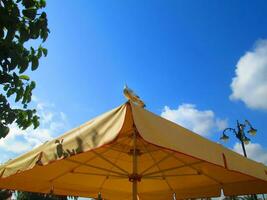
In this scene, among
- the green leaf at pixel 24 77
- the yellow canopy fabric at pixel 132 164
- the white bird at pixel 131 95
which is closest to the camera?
the yellow canopy fabric at pixel 132 164

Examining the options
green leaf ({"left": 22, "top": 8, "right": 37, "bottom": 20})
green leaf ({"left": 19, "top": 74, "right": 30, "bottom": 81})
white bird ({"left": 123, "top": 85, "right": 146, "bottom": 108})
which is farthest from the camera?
white bird ({"left": 123, "top": 85, "right": 146, "bottom": 108})

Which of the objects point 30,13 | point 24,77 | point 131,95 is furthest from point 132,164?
point 30,13

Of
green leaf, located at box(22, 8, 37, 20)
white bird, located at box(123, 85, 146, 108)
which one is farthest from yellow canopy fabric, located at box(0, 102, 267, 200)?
green leaf, located at box(22, 8, 37, 20)

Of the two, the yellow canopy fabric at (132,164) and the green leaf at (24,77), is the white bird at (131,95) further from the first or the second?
the green leaf at (24,77)

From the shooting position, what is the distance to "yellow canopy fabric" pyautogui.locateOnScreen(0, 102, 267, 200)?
312 cm

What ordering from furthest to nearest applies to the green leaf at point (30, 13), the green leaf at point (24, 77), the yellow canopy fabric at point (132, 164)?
1. the green leaf at point (24, 77)
2. the yellow canopy fabric at point (132, 164)
3. the green leaf at point (30, 13)

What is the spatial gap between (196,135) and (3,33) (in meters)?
2.45

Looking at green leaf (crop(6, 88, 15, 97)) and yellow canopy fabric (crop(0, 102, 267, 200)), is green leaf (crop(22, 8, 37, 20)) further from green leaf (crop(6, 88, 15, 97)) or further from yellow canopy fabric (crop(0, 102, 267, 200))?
yellow canopy fabric (crop(0, 102, 267, 200))

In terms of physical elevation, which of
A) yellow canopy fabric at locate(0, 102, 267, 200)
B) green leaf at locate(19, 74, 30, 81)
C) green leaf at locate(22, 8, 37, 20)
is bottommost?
yellow canopy fabric at locate(0, 102, 267, 200)

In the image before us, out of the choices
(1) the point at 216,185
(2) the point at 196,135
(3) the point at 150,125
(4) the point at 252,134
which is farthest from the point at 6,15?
(4) the point at 252,134

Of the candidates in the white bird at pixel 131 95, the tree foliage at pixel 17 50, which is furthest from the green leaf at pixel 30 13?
the white bird at pixel 131 95

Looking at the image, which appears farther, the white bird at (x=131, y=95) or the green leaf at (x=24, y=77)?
the white bird at (x=131, y=95)

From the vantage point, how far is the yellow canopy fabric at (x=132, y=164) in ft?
10.2

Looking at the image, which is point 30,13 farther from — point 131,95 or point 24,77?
point 131,95
